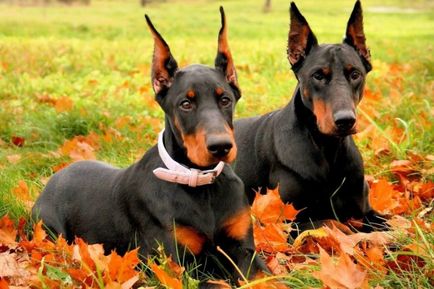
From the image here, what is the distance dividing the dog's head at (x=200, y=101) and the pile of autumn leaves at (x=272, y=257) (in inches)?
22.5

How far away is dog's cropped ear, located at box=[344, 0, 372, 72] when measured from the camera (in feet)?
14.3

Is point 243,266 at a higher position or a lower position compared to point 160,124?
higher

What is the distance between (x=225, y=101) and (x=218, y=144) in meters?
0.36

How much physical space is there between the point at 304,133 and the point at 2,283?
2166 millimetres

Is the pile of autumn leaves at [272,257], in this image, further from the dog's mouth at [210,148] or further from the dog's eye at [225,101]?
the dog's eye at [225,101]

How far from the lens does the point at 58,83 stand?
912 cm

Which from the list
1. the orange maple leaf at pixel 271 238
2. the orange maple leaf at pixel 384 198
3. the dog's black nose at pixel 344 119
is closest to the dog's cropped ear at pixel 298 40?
the dog's black nose at pixel 344 119

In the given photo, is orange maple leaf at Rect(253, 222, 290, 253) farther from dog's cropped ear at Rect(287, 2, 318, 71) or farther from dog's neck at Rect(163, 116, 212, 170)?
dog's cropped ear at Rect(287, 2, 318, 71)

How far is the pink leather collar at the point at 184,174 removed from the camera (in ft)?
11.3

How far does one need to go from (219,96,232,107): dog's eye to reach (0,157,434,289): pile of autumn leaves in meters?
0.82

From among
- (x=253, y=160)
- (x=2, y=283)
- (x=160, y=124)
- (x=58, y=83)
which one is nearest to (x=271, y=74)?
(x=58, y=83)

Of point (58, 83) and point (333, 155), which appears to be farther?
point (58, 83)

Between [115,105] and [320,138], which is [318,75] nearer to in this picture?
[320,138]

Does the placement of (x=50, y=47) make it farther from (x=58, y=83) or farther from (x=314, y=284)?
(x=314, y=284)
